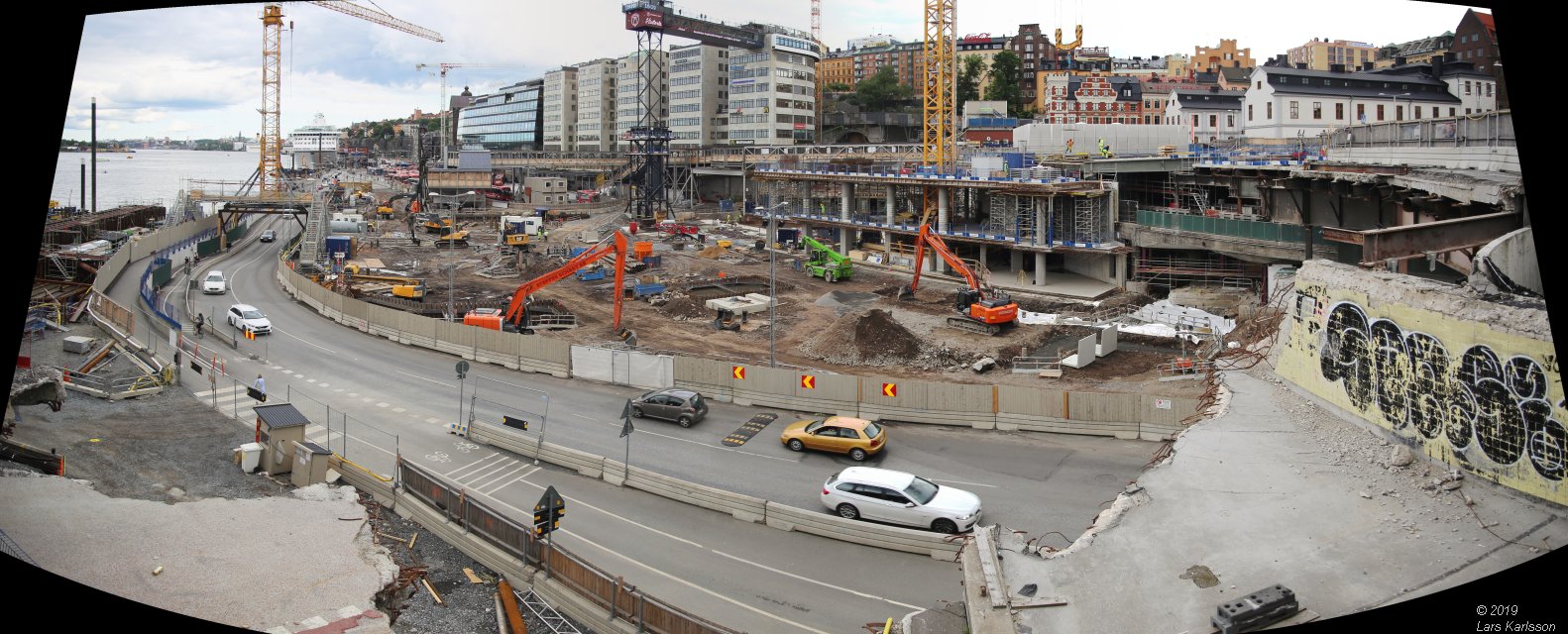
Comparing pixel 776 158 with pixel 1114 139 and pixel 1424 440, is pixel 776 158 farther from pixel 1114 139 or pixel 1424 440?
pixel 1424 440

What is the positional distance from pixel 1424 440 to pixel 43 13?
19.1 meters

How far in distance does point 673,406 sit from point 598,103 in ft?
408

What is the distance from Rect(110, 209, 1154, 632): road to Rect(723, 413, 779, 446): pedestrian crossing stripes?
32 centimetres

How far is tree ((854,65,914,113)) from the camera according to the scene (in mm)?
131500

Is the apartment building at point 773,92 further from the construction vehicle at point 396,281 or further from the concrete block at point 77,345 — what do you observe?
the concrete block at point 77,345

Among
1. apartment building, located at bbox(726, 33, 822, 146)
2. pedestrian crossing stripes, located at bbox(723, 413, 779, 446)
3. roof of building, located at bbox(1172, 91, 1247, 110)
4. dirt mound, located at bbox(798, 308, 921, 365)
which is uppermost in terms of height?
apartment building, located at bbox(726, 33, 822, 146)

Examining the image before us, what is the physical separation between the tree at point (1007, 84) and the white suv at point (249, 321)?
98.9 m

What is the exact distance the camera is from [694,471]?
72.7 feet

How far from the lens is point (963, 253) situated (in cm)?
5803

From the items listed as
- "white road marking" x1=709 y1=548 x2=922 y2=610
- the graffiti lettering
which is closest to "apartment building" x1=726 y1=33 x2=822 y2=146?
"white road marking" x1=709 y1=548 x2=922 y2=610

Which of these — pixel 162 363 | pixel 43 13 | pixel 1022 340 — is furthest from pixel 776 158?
pixel 43 13

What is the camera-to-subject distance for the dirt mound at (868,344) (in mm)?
34156

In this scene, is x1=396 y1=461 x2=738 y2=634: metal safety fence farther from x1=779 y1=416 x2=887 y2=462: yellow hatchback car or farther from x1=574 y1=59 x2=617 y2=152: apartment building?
x1=574 y1=59 x2=617 y2=152: apartment building

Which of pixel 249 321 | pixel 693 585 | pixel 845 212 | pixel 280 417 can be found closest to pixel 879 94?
pixel 845 212
